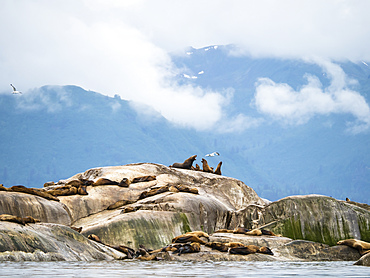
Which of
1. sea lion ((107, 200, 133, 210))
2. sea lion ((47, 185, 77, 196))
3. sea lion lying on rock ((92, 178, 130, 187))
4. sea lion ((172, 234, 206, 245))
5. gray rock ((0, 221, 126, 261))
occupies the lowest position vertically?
gray rock ((0, 221, 126, 261))

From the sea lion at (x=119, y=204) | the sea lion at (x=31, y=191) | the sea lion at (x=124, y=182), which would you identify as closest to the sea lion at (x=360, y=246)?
the sea lion at (x=119, y=204)

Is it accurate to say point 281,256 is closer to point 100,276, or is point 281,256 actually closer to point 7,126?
point 100,276

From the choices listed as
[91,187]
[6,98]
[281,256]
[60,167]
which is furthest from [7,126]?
[281,256]

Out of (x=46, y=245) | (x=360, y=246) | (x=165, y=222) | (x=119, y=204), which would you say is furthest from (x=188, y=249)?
(x=119, y=204)

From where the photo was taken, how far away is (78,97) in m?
150

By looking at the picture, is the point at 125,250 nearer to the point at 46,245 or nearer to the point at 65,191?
the point at 46,245

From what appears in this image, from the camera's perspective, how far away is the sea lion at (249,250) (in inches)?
645

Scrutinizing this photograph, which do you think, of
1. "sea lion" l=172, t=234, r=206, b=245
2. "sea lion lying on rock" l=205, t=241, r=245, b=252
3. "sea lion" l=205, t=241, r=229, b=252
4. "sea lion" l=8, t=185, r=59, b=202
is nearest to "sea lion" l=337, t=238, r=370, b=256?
"sea lion lying on rock" l=205, t=241, r=245, b=252

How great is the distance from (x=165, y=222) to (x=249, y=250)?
4.76 meters

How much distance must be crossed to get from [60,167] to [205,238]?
11862 centimetres

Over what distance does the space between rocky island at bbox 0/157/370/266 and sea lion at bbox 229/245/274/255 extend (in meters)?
0.03

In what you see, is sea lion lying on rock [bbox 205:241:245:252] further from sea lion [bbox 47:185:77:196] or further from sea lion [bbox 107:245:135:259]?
sea lion [bbox 47:185:77:196]

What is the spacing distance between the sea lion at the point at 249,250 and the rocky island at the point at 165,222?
0.10 feet

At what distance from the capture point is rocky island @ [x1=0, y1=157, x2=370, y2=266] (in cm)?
1564
